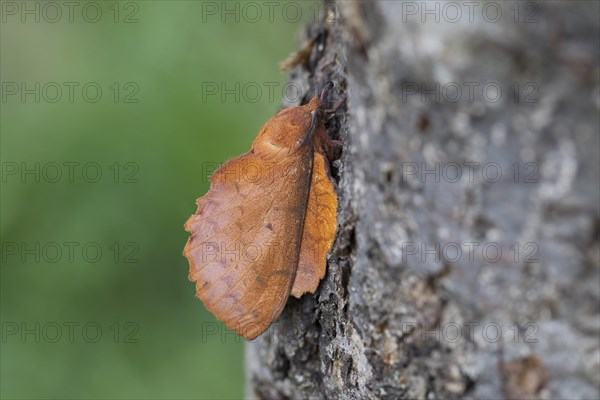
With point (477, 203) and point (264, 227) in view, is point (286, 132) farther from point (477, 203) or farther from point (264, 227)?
point (477, 203)

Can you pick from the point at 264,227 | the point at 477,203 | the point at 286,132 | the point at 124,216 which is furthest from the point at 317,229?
the point at 124,216

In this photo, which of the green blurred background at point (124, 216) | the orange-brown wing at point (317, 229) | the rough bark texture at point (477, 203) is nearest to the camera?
the rough bark texture at point (477, 203)

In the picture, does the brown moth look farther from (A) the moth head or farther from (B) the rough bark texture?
(B) the rough bark texture

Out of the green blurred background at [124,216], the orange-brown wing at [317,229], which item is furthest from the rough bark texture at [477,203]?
the green blurred background at [124,216]

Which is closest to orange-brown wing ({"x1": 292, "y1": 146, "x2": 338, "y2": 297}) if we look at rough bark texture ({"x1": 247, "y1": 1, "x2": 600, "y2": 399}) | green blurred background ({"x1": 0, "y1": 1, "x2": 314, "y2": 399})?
rough bark texture ({"x1": 247, "y1": 1, "x2": 600, "y2": 399})

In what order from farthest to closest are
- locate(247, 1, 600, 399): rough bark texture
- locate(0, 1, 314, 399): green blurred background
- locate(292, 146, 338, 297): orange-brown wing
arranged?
1. locate(0, 1, 314, 399): green blurred background
2. locate(292, 146, 338, 297): orange-brown wing
3. locate(247, 1, 600, 399): rough bark texture

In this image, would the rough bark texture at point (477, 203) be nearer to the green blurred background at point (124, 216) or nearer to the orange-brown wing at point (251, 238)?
the orange-brown wing at point (251, 238)
